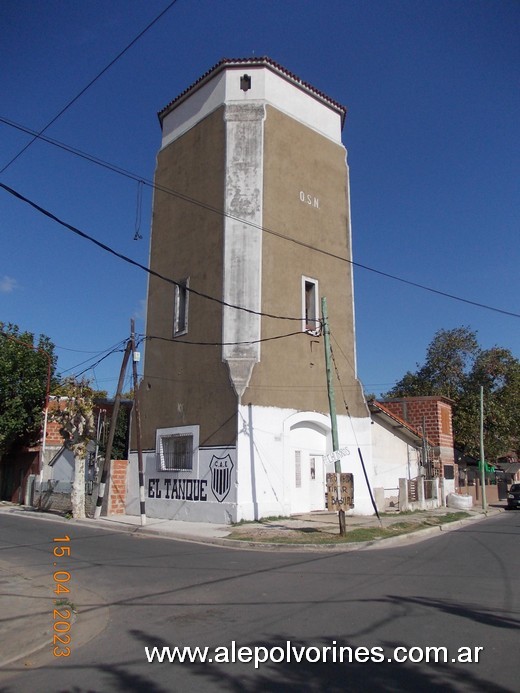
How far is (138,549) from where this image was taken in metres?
13.5

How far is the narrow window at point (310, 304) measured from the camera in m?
21.7

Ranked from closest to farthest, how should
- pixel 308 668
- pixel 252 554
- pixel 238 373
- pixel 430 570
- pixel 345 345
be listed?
pixel 308 668 → pixel 430 570 → pixel 252 554 → pixel 238 373 → pixel 345 345

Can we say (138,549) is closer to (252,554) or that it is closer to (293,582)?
(252,554)

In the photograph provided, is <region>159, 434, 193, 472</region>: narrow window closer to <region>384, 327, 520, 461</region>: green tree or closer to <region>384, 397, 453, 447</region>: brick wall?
<region>384, 397, 453, 447</region>: brick wall

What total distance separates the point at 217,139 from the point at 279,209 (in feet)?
11.8

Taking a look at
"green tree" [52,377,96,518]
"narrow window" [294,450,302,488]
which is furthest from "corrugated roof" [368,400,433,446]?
"green tree" [52,377,96,518]

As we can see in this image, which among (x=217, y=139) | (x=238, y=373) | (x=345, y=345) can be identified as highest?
(x=217, y=139)

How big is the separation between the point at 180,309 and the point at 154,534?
343 inches

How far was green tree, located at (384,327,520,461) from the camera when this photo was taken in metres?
41.8

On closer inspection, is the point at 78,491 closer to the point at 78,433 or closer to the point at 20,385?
the point at 78,433

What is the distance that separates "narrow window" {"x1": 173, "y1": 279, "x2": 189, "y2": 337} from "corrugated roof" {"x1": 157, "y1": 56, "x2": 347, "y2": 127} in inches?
316

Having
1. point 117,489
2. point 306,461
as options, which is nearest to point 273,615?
point 306,461

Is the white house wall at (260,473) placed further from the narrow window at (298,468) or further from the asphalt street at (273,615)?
the asphalt street at (273,615)

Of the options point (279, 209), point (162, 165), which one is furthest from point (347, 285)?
point (162, 165)
